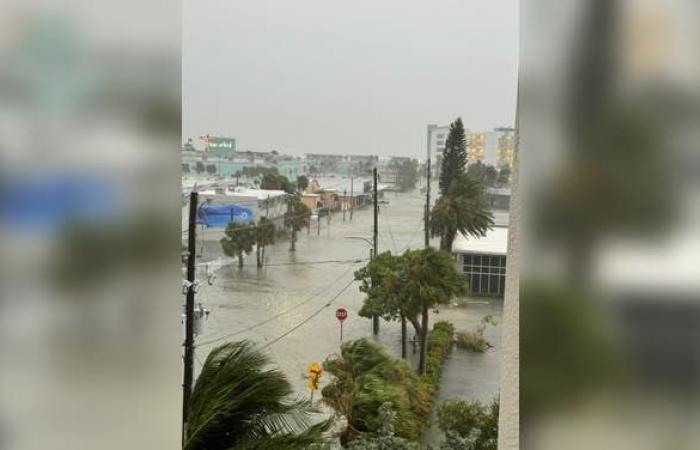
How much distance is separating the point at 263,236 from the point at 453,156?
1.91 ft

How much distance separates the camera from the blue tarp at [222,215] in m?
1.69

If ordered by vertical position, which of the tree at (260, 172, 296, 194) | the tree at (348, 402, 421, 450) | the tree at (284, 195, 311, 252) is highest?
the tree at (260, 172, 296, 194)

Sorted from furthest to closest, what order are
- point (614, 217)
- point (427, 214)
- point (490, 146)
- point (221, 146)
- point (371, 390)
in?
point (371, 390) → point (427, 214) → point (221, 146) → point (490, 146) → point (614, 217)

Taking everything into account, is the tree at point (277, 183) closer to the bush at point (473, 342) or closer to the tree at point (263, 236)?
the tree at point (263, 236)

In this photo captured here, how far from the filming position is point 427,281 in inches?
72.4

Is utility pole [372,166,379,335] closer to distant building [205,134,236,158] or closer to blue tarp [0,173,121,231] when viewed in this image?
distant building [205,134,236,158]

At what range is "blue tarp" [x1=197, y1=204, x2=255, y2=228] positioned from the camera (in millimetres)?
1687

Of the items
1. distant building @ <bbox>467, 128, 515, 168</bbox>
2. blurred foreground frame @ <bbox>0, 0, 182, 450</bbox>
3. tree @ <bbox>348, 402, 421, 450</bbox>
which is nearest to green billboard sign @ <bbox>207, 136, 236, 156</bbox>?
distant building @ <bbox>467, 128, 515, 168</bbox>

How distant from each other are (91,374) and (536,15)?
557 mm

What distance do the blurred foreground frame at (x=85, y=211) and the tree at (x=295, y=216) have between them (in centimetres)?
112

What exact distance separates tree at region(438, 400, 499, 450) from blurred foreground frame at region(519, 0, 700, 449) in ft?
4.04

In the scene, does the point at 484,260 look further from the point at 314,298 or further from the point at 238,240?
the point at 238,240

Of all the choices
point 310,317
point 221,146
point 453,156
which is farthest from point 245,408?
point 453,156

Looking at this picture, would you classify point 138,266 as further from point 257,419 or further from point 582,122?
point 257,419
